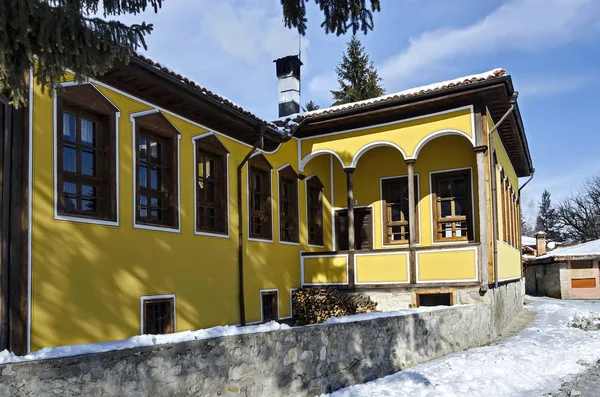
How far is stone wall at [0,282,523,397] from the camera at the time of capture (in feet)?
11.8

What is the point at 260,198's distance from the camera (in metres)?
12.2

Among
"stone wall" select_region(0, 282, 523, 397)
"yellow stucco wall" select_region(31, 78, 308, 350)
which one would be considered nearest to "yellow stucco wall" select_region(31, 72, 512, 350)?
"yellow stucco wall" select_region(31, 78, 308, 350)

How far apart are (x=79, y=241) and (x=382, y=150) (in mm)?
8872

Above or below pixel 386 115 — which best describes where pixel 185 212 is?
below

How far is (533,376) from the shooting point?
26.3 ft

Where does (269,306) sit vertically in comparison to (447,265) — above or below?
below

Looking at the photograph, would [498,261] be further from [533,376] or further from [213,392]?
[213,392]

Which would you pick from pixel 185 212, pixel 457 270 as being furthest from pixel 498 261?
pixel 185 212

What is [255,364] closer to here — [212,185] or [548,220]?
[212,185]

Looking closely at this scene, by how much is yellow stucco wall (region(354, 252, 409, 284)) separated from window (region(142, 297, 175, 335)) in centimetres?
481

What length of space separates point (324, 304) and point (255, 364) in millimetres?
7223

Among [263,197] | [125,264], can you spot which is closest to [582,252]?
[263,197]

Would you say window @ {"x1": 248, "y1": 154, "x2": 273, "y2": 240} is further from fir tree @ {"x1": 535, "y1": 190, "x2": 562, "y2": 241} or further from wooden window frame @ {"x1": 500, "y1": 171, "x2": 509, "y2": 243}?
fir tree @ {"x1": 535, "y1": 190, "x2": 562, "y2": 241}

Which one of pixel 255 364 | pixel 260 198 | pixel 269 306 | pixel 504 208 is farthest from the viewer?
pixel 504 208
